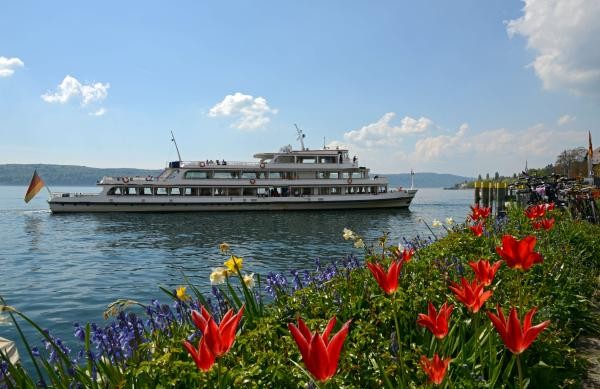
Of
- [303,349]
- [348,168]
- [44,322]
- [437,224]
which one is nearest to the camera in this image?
[303,349]

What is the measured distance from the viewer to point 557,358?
3145mm

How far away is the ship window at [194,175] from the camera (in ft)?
136

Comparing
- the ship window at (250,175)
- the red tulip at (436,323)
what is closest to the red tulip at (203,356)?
the red tulip at (436,323)

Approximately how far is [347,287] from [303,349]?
2.96 m

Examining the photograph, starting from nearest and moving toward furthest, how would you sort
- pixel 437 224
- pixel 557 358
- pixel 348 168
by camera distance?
pixel 557 358 → pixel 437 224 → pixel 348 168

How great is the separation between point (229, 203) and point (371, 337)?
3884 centimetres

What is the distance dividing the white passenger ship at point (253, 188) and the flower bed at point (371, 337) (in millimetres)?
37174

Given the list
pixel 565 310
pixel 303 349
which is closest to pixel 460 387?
pixel 303 349

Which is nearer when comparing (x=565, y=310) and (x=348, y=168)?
(x=565, y=310)

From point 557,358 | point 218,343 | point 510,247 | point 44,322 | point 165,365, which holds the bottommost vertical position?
point 44,322

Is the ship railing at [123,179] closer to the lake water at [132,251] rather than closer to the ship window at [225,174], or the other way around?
the lake water at [132,251]

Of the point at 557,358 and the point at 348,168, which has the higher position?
the point at 348,168

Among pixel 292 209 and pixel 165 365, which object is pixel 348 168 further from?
pixel 165 365

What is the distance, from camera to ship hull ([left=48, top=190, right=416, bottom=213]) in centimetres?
3919
